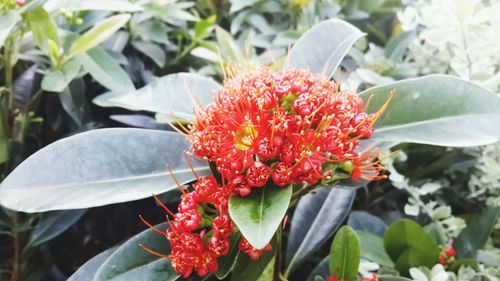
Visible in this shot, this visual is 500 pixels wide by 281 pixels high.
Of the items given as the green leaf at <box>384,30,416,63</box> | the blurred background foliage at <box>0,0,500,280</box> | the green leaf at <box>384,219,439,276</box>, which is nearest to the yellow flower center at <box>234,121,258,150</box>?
the blurred background foliage at <box>0,0,500,280</box>

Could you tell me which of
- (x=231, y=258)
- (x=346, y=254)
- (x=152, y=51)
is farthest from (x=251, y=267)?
(x=152, y=51)

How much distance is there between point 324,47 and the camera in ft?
2.57

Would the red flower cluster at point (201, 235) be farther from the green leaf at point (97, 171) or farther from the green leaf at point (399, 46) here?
the green leaf at point (399, 46)

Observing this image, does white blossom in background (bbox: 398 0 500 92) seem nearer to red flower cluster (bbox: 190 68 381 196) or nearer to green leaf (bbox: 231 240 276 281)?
red flower cluster (bbox: 190 68 381 196)

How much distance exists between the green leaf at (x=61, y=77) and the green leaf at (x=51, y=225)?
22 centimetres

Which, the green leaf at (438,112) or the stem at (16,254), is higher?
the green leaf at (438,112)

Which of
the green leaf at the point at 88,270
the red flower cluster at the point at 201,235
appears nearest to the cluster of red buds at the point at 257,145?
the red flower cluster at the point at 201,235

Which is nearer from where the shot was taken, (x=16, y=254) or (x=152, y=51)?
(x=16, y=254)

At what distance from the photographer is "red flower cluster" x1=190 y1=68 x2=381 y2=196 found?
21.2 inches

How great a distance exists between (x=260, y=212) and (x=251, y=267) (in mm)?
140

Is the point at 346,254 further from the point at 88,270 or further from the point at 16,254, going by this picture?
the point at 16,254

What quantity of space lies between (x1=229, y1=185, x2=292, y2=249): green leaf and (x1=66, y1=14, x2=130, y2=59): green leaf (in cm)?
44

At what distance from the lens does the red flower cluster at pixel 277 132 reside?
54 centimetres

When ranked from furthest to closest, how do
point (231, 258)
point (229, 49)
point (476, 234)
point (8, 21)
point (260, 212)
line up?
point (229, 49), point (476, 234), point (8, 21), point (231, 258), point (260, 212)
